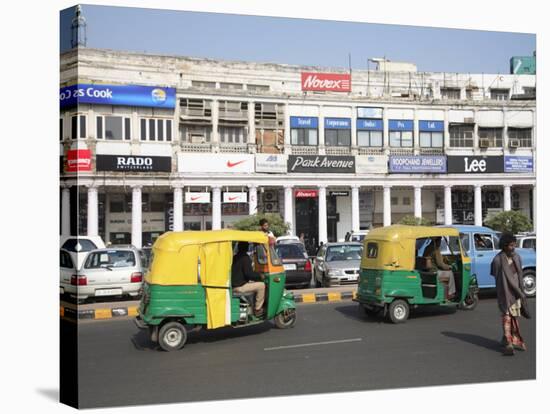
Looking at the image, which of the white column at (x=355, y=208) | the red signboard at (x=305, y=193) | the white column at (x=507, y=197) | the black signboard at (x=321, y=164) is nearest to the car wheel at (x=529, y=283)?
the white column at (x=507, y=197)

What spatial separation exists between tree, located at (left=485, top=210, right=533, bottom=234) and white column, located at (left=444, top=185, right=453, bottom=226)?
678 mm

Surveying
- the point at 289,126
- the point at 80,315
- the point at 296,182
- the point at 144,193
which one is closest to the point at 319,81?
the point at 289,126

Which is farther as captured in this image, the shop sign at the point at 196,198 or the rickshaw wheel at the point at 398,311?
the rickshaw wheel at the point at 398,311

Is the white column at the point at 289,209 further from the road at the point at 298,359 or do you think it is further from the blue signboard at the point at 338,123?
the road at the point at 298,359

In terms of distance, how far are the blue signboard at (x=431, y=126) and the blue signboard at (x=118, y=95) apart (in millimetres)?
3859

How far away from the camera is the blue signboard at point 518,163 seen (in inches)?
433

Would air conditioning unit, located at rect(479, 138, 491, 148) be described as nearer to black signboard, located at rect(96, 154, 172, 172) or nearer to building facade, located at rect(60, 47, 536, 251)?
building facade, located at rect(60, 47, 536, 251)

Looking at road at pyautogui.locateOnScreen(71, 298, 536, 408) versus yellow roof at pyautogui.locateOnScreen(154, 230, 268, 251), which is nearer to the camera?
road at pyautogui.locateOnScreen(71, 298, 536, 408)

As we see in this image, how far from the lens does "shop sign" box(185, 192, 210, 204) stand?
9.66 metres

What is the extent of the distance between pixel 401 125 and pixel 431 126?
469 mm

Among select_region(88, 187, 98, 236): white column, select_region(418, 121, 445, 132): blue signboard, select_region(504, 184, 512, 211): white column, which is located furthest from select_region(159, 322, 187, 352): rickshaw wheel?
select_region(504, 184, 512, 211): white column

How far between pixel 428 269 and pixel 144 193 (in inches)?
193

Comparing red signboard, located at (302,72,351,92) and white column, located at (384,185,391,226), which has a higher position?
red signboard, located at (302,72,351,92)

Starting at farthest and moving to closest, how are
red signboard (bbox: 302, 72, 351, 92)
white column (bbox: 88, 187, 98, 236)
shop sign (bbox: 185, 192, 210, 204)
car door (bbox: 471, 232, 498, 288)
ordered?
car door (bbox: 471, 232, 498, 288)
red signboard (bbox: 302, 72, 351, 92)
shop sign (bbox: 185, 192, 210, 204)
white column (bbox: 88, 187, 98, 236)
